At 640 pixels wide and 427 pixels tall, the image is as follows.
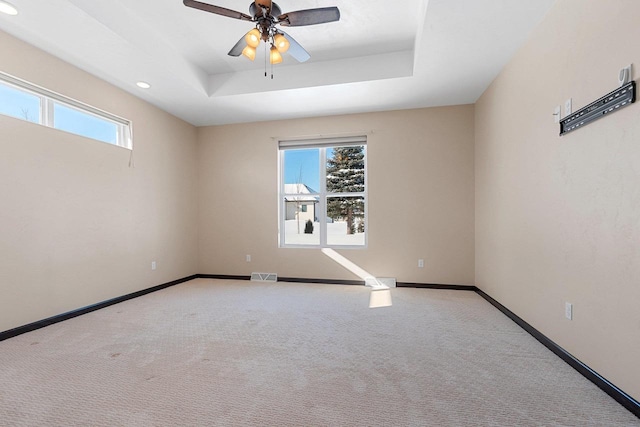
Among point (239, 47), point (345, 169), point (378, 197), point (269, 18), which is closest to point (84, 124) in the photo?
point (239, 47)

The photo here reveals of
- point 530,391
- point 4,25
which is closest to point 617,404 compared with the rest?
point 530,391

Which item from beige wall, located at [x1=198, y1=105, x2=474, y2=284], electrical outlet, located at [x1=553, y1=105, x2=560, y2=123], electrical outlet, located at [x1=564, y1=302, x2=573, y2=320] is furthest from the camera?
beige wall, located at [x1=198, y1=105, x2=474, y2=284]

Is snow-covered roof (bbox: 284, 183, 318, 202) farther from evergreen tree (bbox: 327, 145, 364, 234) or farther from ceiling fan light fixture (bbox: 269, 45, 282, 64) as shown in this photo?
ceiling fan light fixture (bbox: 269, 45, 282, 64)

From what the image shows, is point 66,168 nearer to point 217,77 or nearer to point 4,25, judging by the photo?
point 4,25

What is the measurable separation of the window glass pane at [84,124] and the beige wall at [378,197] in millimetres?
1603

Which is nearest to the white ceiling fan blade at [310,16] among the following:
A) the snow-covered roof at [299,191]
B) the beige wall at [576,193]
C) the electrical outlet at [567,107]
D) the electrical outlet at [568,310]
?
the beige wall at [576,193]

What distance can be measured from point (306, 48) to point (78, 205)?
3.07 metres

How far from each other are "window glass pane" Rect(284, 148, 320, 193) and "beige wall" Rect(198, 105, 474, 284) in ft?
0.84

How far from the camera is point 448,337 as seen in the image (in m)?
2.51

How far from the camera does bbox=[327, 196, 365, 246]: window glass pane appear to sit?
4.61 metres

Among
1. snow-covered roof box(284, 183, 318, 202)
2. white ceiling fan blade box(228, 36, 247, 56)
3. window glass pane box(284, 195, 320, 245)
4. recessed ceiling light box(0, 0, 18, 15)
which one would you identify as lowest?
window glass pane box(284, 195, 320, 245)

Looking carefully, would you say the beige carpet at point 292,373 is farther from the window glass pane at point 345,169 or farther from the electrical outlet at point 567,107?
the window glass pane at point 345,169

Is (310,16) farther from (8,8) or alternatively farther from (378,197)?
(378,197)

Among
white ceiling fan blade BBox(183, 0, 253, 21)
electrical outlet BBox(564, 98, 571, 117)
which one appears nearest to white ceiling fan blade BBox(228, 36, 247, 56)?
white ceiling fan blade BBox(183, 0, 253, 21)
